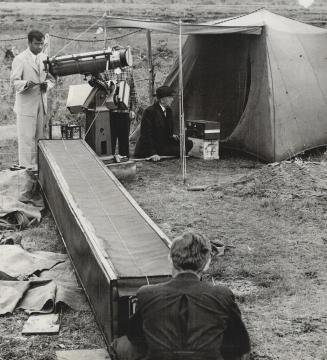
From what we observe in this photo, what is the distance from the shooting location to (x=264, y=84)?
10195mm

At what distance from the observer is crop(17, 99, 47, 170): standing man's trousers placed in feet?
29.0

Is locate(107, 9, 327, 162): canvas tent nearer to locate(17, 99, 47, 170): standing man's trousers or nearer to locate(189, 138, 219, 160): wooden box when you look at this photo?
locate(189, 138, 219, 160): wooden box

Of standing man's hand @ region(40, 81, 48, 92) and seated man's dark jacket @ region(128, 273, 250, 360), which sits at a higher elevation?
standing man's hand @ region(40, 81, 48, 92)

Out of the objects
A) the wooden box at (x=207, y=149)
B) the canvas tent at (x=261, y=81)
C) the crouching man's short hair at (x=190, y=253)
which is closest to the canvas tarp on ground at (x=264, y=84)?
the canvas tent at (x=261, y=81)

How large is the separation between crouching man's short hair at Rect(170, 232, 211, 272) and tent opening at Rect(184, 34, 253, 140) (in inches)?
312

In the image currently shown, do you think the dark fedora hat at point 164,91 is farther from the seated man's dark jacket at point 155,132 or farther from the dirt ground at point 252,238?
the dirt ground at point 252,238

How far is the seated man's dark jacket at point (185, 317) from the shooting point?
300cm

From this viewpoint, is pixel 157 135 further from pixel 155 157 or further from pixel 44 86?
pixel 44 86

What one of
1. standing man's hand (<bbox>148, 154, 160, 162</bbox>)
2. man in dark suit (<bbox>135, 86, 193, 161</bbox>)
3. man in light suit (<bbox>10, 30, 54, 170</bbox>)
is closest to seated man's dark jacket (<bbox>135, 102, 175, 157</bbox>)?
man in dark suit (<bbox>135, 86, 193, 161</bbox>)

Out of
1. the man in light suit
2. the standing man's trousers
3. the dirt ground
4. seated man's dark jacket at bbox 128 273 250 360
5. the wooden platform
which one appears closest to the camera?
seated man's dark jacket at bbox 128 273 250 360

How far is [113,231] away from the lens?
5145 mm

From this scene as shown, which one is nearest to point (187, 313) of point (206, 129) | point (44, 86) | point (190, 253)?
point (190, 253)

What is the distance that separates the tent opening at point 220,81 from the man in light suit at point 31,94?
341cm

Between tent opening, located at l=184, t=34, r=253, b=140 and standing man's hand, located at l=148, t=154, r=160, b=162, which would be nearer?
standing man's hand, located at l=148, t=154, r=160, b=162
